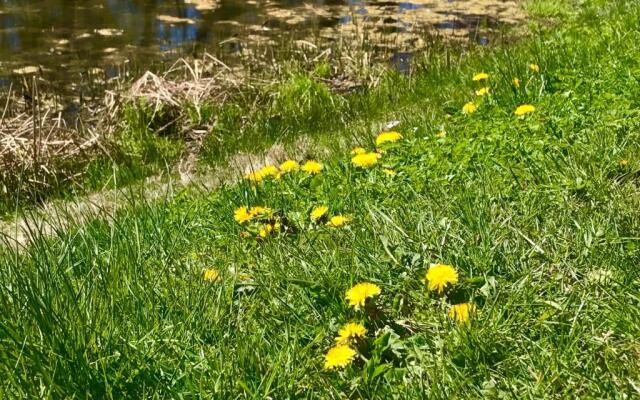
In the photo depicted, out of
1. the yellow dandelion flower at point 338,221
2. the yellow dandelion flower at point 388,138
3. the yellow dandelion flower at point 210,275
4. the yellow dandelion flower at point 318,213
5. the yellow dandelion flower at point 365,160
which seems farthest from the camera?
the yellow dandelion flower at point 388,138

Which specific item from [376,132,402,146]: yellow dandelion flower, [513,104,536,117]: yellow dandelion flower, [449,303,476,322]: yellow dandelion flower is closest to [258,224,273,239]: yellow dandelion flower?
[449,303,476,322]: yellow dandelion flower

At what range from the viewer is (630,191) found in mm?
2752

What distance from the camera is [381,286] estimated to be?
92.5 inches

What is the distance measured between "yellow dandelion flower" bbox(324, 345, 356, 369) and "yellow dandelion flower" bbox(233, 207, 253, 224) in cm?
117

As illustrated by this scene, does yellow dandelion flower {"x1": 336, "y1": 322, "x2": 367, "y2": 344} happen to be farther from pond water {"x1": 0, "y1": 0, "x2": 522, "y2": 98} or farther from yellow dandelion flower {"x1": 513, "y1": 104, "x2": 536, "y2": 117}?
pond water {"x1": 0, "y1": 0, "x2": 522, "y2": 98}

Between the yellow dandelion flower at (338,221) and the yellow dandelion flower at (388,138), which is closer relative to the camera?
the yellow dandelion flower at (338,221)

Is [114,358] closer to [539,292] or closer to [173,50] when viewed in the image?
[539,292]

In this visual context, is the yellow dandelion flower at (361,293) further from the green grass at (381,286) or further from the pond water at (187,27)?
the pond water at (187,27)

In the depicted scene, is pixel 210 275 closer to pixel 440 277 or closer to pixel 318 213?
pixel 318 213

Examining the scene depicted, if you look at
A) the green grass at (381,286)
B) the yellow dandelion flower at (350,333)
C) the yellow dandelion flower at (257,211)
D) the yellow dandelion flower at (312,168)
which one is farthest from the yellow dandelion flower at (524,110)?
the yellow dandelion flower at (350,333)

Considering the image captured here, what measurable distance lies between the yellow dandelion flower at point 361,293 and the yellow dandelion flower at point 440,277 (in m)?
0.17

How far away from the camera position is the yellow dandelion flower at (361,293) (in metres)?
2.14

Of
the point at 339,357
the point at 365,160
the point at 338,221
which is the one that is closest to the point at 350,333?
the point at 339,357

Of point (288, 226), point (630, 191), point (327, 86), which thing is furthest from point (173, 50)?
point (630, 191)
